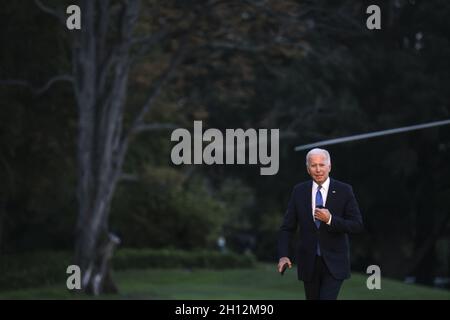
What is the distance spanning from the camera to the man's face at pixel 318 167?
355 inches

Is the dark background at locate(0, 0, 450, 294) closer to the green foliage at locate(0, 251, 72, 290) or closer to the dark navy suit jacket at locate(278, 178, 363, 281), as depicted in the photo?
the green foliage at locate(0, 251, 72, 290)

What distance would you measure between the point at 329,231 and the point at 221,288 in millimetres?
21311

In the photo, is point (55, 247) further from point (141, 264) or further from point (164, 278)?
point (164, 278)

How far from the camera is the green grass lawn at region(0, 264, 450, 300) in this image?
24.5 m

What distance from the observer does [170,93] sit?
36156mm

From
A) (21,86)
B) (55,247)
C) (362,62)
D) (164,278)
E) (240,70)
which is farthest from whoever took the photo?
(55,247)

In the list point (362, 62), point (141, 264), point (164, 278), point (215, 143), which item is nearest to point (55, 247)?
point (141, 264)

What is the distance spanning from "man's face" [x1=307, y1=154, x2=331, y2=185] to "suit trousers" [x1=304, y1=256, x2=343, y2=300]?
2.28 feet

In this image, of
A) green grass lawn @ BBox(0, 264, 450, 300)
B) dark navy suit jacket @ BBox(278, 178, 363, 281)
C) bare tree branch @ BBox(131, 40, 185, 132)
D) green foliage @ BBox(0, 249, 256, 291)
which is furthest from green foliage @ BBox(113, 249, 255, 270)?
dark navy suit jacket @ BBox(278, 178, 363, 281)

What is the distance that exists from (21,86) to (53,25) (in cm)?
195

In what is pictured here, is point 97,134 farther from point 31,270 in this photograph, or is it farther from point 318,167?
point 318,167

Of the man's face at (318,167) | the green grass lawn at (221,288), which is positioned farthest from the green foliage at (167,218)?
the man's face at (318,167)

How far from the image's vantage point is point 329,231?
9.23 metres

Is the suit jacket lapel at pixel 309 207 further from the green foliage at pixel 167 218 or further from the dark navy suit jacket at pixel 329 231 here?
the green foliage at pixel 167 218
